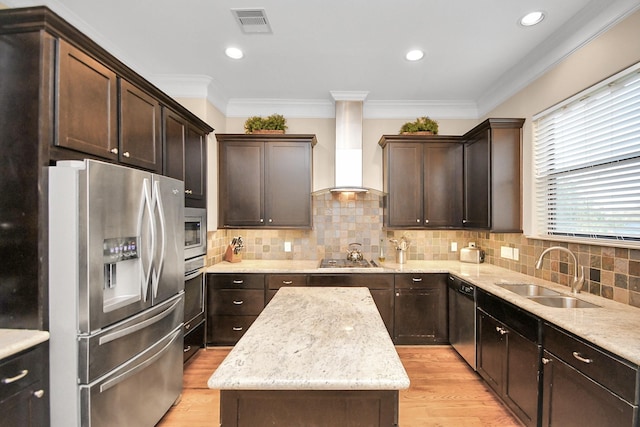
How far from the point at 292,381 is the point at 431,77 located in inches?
125

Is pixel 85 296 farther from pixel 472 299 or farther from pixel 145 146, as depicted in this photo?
pixel 472 299

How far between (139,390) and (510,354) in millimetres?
2511

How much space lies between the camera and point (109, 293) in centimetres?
156

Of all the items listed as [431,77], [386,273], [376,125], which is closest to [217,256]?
[386,273]

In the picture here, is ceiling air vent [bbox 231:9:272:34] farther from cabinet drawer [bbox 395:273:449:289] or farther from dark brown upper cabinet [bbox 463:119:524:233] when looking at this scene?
cabinet drawer [bbox 395:273:449:289]

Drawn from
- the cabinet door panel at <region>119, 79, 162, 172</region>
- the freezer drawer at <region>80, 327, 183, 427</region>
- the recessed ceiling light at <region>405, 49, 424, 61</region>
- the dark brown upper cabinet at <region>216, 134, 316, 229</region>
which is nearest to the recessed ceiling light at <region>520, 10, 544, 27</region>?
the recessed ceiling light at <region>405, 49, 424, 61</region>

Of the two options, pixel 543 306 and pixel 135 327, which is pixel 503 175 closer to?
pixel 543 306

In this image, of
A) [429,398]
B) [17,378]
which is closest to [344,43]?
[17,378]

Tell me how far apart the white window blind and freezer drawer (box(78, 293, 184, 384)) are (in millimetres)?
3128

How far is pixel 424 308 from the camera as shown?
3.17 metres

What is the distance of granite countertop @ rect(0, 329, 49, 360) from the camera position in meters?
1.20

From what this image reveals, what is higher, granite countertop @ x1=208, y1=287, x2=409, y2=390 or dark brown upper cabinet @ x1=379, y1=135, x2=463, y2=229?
dark brown upper cabinet @ x1=379, y1=135, x2=463, y2=229

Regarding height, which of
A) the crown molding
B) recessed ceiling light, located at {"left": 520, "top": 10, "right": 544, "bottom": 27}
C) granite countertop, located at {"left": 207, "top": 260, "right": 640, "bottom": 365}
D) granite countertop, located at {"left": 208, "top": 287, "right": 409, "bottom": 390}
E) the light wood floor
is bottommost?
the light wood floor

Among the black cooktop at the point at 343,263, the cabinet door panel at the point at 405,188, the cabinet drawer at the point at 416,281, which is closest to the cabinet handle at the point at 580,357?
the cabinet drawer at the point at 416,281
